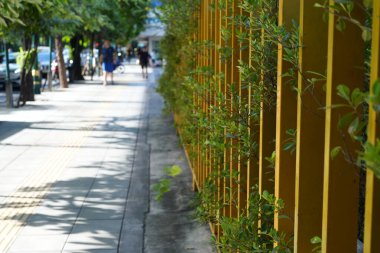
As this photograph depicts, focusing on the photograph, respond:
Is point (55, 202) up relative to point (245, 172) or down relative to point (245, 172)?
down

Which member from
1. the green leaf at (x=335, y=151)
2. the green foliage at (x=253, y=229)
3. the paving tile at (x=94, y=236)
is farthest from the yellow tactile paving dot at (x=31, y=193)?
the green leaf at (x=335, y=151)

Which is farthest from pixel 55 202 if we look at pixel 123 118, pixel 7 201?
pixel 123 118

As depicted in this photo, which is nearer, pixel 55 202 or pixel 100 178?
pixel 55 202

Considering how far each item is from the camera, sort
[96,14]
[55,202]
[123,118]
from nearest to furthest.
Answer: [55,202] → [123,118] → [96,14]

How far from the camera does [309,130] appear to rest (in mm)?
2432

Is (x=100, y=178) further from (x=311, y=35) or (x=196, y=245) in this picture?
(x=311, y=35)

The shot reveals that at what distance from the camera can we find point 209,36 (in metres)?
5.76

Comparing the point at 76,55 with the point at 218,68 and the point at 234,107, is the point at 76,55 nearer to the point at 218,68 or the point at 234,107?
the point at 218,68

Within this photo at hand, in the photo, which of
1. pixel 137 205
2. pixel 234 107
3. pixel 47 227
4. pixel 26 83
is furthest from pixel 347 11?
pixel 26 83

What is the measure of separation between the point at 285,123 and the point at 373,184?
1.06 metres

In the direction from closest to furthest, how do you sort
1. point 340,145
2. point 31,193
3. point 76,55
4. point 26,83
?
1. point 340,145
2. point 31,193
3. point 26,83
4. point 76,55

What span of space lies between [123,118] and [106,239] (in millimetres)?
11136

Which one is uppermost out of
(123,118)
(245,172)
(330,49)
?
(330,49)

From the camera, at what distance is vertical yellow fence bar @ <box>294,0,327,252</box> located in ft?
7.89
